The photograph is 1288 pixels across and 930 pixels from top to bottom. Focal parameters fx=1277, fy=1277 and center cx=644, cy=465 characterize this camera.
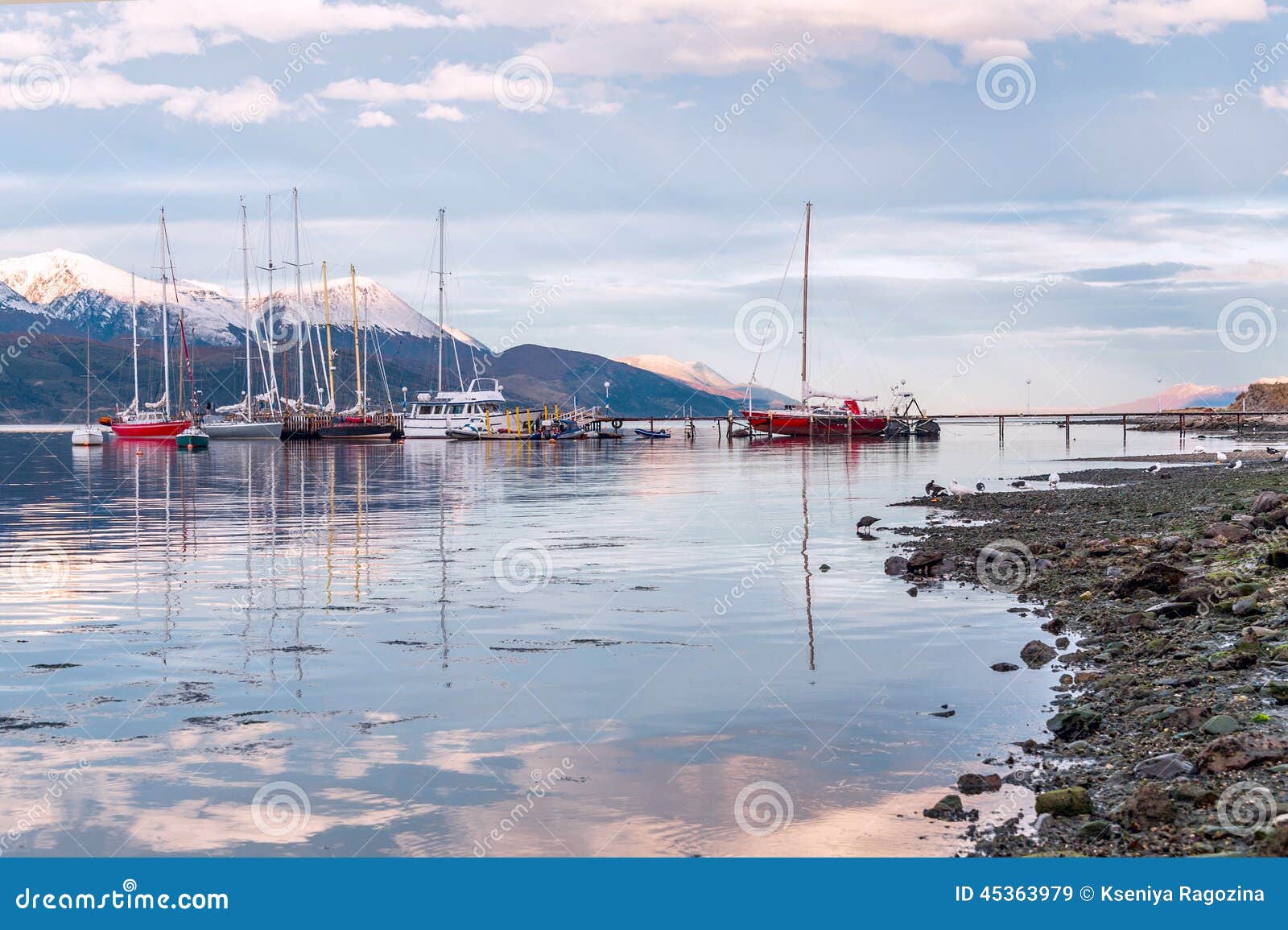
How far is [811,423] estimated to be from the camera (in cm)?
12625

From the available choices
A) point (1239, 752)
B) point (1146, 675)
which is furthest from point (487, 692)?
point (1239, 752)

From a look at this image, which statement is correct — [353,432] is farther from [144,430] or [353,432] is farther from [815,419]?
[815,419]

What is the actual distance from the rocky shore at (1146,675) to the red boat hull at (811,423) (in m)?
96.2

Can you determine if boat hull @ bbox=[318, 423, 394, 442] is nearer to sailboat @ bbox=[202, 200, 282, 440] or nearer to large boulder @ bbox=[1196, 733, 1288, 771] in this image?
sailboat @ bbox=[202, 200, 282, 440]

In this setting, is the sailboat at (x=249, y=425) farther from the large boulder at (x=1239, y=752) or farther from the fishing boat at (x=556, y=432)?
the large boulder at (x=1239, y=752)

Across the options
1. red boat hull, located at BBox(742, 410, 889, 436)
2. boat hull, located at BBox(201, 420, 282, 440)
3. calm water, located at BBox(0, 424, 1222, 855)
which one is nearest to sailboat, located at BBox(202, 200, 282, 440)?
boat hull, located at BBox(201, 420, 282, 440)

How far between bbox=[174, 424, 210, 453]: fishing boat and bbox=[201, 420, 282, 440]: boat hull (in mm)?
14629

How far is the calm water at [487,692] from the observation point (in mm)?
10047

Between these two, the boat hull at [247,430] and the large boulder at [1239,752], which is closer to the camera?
the large boulder at [1239,752]

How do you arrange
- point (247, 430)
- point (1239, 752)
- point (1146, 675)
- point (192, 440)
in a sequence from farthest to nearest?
1. point (247, 430)
2. point (192, 440)
3. point (1146, 675)
4. point (1239, 752)

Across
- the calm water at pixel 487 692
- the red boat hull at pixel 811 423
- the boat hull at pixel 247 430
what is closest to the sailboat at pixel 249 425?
the boat hull at pixel 247 430

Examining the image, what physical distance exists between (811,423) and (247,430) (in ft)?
186

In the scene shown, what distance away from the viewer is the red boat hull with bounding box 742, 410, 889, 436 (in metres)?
127

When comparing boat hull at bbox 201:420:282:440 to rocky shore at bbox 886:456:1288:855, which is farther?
boat hull at bbox 201:420:282:440
